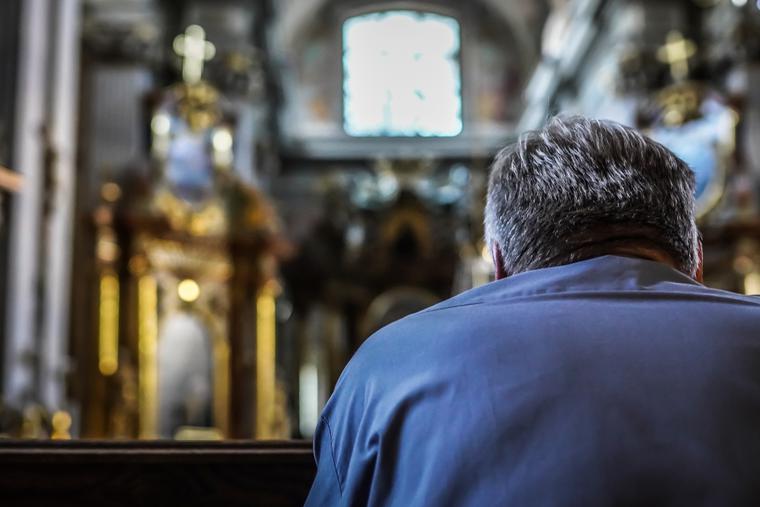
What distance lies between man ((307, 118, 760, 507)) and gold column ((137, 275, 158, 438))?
9.90 meters

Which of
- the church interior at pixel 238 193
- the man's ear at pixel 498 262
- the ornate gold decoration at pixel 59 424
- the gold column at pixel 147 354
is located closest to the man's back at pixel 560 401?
the man's ear at pixel 498 262

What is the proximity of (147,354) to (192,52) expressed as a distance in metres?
3.83

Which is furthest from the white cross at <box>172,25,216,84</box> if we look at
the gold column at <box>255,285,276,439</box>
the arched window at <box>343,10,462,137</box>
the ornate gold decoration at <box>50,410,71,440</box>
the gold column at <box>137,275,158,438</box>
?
the arched window at <box>343,10,462,137</box>

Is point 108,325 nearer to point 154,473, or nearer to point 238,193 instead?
point 238,193

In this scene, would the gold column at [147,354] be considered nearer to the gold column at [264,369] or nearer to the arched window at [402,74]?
the gold column at [264,369]

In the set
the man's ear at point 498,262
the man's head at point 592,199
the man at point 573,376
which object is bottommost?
the man at point 573,376

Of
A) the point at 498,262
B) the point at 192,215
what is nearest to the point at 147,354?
the point at 192,215

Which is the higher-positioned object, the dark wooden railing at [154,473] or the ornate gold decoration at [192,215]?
the ornate gold decoration at [192,215]

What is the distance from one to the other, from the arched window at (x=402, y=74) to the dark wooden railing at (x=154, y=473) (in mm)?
17315

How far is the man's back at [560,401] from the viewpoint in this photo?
1.25m

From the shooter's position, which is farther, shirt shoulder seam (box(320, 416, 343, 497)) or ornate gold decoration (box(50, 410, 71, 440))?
ornate gold decoration (box(50, 410, 71, 440))

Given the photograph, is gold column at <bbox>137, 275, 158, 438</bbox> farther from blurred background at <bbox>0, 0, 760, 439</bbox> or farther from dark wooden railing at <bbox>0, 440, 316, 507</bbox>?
dark wooden railing at <bbox>0, 440, 316, 507</bbox>

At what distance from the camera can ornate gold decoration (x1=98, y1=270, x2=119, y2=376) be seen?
35.6ft

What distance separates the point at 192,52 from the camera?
12.9 meters
